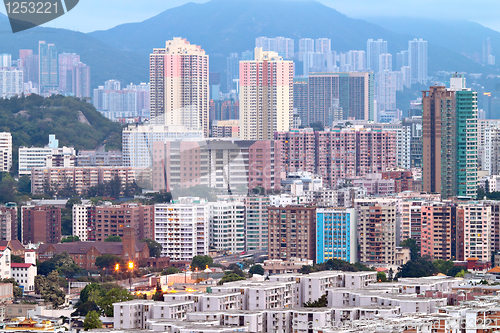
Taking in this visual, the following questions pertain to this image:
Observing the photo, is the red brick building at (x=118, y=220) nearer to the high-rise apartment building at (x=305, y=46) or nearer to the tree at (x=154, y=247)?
the tree at (x=154, y=247)

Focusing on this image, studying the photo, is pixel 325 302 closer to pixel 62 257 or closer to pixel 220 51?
pixel 62 257

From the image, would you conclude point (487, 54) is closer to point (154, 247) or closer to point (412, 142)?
point (412, 142)

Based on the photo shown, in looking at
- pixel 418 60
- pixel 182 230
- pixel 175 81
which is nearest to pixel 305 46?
pixel 418 60

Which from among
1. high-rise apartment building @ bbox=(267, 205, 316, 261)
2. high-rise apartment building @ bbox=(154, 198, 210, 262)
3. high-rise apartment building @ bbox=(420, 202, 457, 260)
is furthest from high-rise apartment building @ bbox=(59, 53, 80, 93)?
high-rise apartment building @ bbox=(420, 202, 457, 260)

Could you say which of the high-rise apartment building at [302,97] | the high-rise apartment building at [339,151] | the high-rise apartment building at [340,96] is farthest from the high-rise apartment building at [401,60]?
the high-rise apartment building at [339,151]

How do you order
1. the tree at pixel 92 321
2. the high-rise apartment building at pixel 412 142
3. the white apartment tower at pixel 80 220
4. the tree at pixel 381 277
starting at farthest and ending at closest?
the high-rise apartment building at pixel 412 142 < the white apartment tower at pixel 80 220 < the tree at pixel 381 277 < the tree at pixel 92 321

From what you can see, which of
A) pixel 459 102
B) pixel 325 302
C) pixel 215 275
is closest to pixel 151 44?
pixel 459 102
